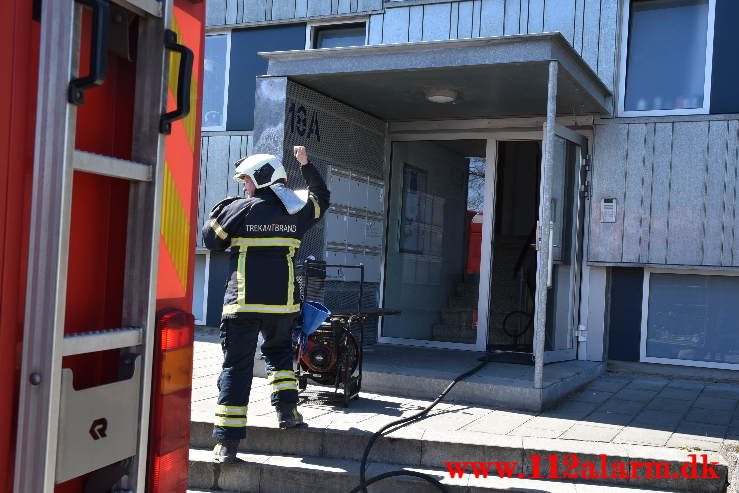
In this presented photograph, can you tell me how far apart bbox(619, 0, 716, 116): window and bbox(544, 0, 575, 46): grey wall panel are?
55 cm

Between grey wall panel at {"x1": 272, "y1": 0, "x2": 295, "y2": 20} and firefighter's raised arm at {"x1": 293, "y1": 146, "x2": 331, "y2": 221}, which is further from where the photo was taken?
grey wall panel at {"x1": 272, "y1": 0, "x2": 295, "y2": 20}

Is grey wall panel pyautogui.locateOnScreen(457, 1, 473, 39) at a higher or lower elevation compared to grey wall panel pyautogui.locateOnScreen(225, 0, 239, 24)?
lower

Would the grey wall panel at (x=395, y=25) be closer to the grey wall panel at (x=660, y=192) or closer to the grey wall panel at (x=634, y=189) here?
the grey wall panel at (x=634, y=189)

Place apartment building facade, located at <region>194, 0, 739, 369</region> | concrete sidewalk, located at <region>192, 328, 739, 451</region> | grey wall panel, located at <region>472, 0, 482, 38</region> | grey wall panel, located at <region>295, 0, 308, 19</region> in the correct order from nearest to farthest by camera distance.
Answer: concrete sidewalk, located at <region>192, 328, 739, 451</region> < apartment building facade, located at <region>194, 0, 739, 369</region> < grey wall panel, located at <region>472, 0, 482, 38</region> < grey wall panel, located at <region>295, 0, 308, 19</region>

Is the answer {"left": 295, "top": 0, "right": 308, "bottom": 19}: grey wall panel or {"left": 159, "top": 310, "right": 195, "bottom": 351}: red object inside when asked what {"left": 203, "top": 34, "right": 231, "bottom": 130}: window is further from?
{"left": 159, "top": 310, "right": 195, "bottom": 351}: red object inside

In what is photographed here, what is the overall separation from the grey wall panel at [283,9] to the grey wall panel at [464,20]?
234 centimetres

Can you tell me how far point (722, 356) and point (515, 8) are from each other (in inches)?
171

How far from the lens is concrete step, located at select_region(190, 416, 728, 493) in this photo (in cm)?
484

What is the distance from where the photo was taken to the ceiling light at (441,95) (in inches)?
307

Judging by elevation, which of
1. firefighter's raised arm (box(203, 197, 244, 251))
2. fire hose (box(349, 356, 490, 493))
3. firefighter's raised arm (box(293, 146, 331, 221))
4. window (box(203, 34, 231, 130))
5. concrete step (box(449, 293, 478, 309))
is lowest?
fire hose (box(349, 356, 490, 493))

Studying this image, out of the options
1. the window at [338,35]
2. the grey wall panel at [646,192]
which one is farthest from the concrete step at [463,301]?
the window at [338,35]

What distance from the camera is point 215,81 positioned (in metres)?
11.0

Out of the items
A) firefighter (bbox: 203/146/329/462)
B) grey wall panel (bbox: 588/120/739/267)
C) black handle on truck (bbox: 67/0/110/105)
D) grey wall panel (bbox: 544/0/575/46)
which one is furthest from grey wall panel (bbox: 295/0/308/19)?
black handle on truck (bbox: 67/0/110/105)

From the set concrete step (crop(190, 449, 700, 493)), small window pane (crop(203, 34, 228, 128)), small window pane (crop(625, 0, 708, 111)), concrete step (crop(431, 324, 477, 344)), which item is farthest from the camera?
small window pane (crop(203, 34, 228, 128))
